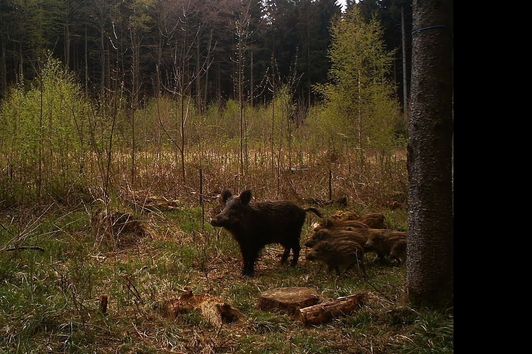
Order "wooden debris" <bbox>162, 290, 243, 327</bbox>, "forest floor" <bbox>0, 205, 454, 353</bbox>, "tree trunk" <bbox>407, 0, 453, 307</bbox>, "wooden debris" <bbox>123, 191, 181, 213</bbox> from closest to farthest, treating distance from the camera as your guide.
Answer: "forest floor" <bbox>0, 205, 454, 353</bbox>
"tree trunk" <bbox>407, 0, 453, 307</bbox>
"wooden debris" <bbox>162, 290, 243, 327</bbox>
"wooden debris" <bbox>123, 191, 181, 213</bbox>

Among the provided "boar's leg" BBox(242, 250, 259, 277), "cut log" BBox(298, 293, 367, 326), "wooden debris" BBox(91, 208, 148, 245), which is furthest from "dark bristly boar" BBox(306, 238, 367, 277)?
"wooden debris" BBox(91, 208, 148, 245)

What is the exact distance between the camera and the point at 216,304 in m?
4.23

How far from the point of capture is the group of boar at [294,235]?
18.5 ft

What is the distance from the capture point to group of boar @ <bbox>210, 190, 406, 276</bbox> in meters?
5.64

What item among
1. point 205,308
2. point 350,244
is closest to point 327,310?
point 205,308

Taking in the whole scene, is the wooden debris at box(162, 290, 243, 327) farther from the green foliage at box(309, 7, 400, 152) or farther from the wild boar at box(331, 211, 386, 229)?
the green foliage at box(309, 7, 400, 152)

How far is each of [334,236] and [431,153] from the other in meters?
2.28

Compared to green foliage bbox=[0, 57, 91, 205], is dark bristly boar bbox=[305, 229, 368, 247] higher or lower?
lower

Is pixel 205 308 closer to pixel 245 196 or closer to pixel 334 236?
pixel 334 236

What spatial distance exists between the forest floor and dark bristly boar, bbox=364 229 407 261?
0.73 ft

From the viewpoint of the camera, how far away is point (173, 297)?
4.68 m

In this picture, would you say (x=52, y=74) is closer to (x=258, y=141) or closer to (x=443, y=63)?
(x=258, y=141)

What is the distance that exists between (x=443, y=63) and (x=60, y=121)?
8.46 meters

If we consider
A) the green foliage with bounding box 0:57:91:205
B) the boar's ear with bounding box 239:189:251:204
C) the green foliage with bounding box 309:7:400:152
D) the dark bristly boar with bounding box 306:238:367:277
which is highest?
the green foliage with bounding box 309:7:400:152
